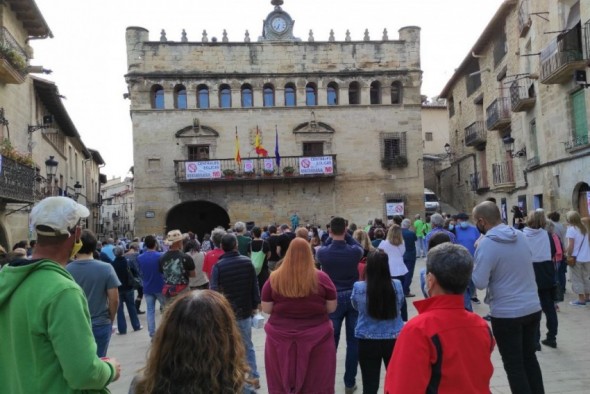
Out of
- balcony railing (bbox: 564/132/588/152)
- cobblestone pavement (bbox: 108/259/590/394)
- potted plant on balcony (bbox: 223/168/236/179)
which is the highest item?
potted plant on balcony (bbox: 223/168/236/179)

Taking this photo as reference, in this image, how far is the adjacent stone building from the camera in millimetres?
15008

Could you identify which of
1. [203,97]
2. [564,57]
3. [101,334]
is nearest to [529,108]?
[564,57]

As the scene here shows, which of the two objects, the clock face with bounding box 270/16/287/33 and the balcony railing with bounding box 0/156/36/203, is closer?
the balcony railing with bounding box 0/156/36/203

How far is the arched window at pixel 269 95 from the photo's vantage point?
88.7 ft

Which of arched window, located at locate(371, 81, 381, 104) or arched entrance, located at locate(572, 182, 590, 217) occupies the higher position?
arched window, located at locate(371, 81, 381, 104)

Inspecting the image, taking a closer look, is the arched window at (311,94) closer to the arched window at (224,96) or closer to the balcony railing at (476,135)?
the arched window at (224,96)

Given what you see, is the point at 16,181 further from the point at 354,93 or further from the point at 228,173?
the point at 354,93

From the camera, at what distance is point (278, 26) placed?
2762cm

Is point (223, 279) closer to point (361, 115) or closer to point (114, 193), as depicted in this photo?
point (361, 115)

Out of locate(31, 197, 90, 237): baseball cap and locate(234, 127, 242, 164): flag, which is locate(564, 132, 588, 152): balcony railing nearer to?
locate(234, 127, 242, 164): flag

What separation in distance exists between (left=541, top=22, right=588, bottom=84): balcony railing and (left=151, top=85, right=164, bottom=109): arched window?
18100 millimetres

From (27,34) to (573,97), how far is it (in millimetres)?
18697

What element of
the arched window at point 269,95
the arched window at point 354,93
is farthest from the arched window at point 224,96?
the arched window at point 354,93

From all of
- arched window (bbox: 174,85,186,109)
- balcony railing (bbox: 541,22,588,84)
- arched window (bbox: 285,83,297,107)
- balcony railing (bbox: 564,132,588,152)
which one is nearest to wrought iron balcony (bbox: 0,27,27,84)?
arched window (bbox: 174,85,186,109)
